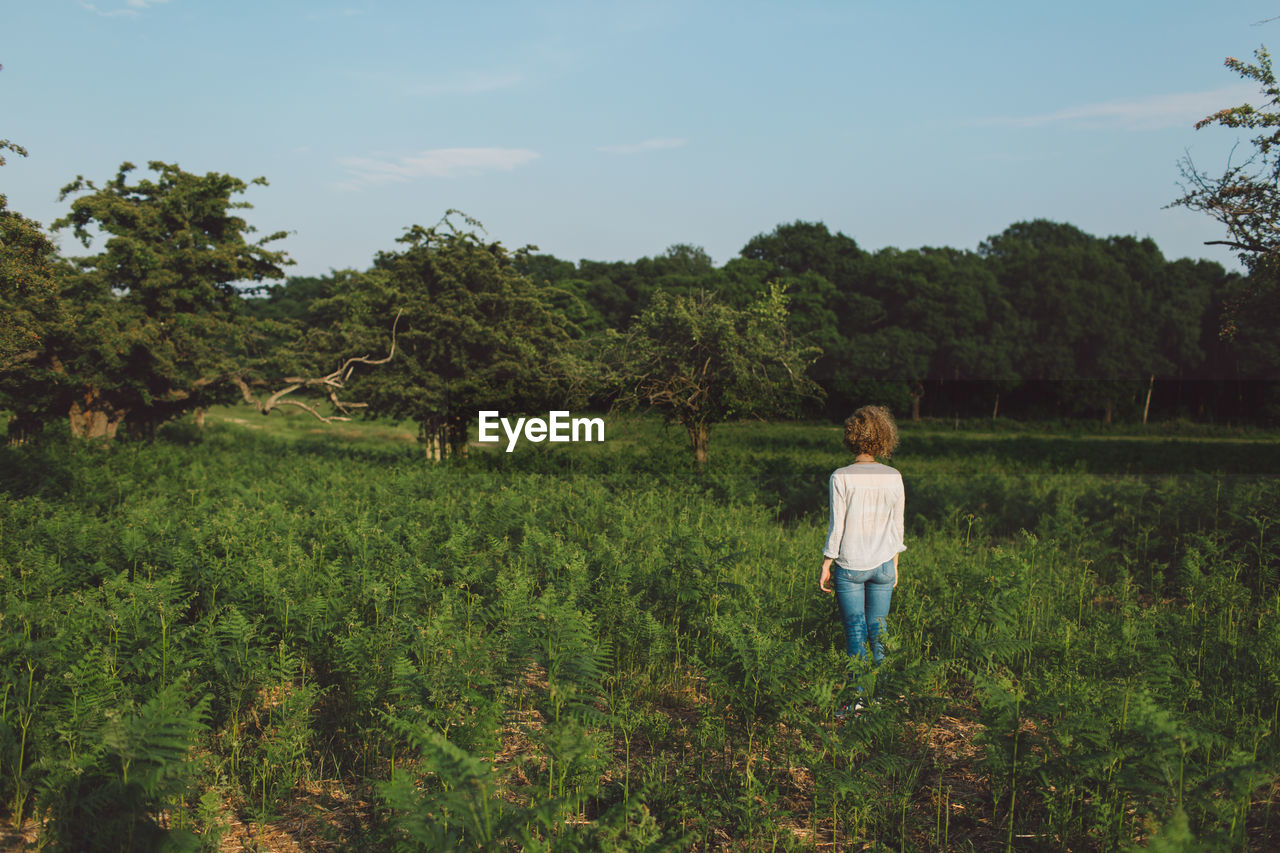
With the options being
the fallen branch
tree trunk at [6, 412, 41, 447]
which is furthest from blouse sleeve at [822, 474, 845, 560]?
tree trunk at [6, 412, 41, 447]

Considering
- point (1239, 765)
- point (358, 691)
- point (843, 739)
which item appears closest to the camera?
point (1239, 765)

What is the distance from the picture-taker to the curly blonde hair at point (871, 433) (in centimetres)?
558

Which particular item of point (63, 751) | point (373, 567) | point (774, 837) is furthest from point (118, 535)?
point (774, 837)

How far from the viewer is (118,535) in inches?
337

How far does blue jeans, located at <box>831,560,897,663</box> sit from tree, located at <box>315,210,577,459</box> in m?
14.9

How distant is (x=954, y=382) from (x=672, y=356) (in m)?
35.3

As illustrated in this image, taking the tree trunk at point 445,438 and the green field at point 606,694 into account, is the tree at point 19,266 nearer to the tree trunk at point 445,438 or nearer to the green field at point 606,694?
the green field at point 606,694

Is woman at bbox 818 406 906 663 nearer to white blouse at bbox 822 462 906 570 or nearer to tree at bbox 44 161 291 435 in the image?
white blouse at bbox 822 462 906 570

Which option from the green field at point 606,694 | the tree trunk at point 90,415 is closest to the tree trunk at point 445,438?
the tree trunk at point 90,415

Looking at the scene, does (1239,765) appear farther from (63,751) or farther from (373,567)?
(373,567)

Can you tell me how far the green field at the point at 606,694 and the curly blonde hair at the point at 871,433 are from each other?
1.28 metres

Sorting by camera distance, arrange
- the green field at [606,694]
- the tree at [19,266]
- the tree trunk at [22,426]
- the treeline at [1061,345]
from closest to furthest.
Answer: the green field at [606,694] → the tree at [19,266] → the tree trunk at [22,426] → the treeline at [1061,345]

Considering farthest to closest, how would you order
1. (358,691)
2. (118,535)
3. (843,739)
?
(118,535) → (358,691) → (843,739)

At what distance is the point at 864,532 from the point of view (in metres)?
5.46
